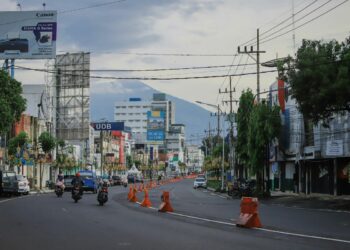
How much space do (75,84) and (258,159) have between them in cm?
3717

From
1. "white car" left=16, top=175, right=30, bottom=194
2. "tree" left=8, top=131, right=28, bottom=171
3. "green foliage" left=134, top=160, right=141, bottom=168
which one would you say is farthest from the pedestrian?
"green foliage" left=134, top=160, right=141, bottom=168

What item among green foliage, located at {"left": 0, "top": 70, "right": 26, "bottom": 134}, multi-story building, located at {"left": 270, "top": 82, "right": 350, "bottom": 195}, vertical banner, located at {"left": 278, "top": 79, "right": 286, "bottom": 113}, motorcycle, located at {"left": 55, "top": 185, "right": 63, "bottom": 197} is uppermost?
vertical banner, located at {"left": 278, "top": 79, "right": 286, "bottom": 113}

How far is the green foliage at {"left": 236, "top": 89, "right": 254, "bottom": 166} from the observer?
2281 inches

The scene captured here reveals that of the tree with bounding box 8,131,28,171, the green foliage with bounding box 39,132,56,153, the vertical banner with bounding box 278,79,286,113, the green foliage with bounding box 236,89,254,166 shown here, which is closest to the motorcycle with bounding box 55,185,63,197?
the tree with bounding box 8,131,28,171

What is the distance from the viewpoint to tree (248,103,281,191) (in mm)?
49594

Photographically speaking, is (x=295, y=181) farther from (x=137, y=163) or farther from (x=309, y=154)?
(x=137, y=163)

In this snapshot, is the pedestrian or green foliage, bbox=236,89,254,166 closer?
the pedestrian

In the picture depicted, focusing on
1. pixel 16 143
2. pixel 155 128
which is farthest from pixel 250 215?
pixel 155 128

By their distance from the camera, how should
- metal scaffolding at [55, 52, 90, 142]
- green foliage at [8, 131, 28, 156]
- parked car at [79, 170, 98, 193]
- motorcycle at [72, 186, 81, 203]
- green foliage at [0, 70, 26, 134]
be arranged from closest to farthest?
motorcycle at [72, 186, 81, 203] < green foliage at [0, 70, 26, 134] < parked car at [79, 170, 98, 193] < green foliage at [8, 131, 28, 156] < metal scaffolding at [55, 52, 90, 142]

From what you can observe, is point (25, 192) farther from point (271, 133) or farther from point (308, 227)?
point (308, 227)

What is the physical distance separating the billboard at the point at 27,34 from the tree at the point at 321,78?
20545 mm

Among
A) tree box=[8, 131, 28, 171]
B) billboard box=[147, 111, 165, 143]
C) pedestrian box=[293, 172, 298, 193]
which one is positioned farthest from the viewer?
billboard box=[147, 111, 165, 143]

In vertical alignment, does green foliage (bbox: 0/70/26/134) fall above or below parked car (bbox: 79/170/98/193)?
above

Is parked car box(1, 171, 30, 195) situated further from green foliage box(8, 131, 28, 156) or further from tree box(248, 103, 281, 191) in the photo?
tree box(248, 103, 281, 191)
